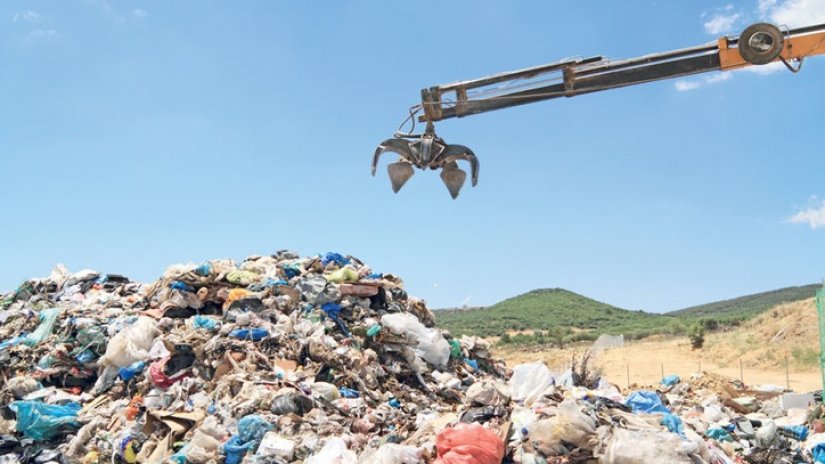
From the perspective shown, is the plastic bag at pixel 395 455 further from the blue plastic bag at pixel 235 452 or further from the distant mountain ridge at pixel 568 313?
the distant mountain ridge at pixel 568 313

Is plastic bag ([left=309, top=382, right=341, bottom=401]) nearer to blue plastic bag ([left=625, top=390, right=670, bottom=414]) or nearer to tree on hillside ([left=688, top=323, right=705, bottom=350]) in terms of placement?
blue plastic bag ([left=625, top=390, right=670, bottom=414])

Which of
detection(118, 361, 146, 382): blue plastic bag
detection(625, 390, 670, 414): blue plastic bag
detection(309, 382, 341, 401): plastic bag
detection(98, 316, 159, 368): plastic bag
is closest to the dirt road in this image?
detection(625, 390, 670, 414): blue plastic bag

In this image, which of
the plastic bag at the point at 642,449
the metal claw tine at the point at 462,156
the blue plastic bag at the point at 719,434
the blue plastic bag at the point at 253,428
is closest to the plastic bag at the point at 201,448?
the blue plastic bag at the point at 253,428

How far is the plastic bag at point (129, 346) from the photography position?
8.95 metres

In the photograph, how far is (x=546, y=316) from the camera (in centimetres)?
5322

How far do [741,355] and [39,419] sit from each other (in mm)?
21073

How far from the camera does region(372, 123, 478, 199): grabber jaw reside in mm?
4254

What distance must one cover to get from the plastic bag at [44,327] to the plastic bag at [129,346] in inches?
61.2

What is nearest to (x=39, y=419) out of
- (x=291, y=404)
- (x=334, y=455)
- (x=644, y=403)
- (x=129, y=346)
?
(x=129, y=346)

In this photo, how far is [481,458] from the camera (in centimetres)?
538

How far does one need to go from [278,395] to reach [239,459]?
970mm

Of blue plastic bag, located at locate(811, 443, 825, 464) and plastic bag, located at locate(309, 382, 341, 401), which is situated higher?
plastic bag, located at locate(309, 382, 341, 401)

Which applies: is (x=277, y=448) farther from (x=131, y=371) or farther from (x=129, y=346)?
(x=129, y=346)

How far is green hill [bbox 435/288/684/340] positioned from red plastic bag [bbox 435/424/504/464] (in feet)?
116
